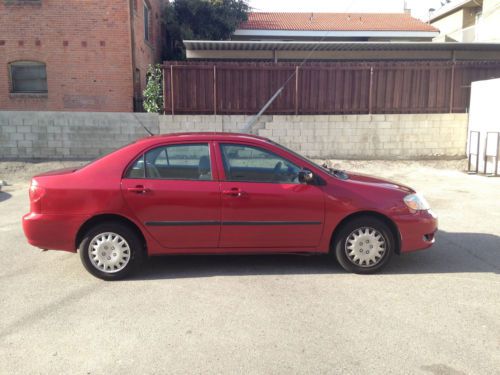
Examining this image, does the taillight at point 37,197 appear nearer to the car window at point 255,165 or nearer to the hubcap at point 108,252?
the hubcap at point 108,252

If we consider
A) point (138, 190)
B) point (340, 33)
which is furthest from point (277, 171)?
point (340, 33)

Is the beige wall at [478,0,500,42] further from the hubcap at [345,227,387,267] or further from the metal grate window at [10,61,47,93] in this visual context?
the hubcap at [345,227,387,267]

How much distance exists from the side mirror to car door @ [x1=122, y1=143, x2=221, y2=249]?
88cm

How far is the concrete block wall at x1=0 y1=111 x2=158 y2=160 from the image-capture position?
12.5 m

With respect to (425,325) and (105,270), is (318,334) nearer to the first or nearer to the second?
(425,325)

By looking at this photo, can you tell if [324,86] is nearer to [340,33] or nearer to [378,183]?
[378,183]

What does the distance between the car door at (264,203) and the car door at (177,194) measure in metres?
0.15

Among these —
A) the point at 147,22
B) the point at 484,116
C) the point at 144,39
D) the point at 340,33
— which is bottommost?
the point at 484,116

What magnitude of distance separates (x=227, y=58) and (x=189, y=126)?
5.45 meters

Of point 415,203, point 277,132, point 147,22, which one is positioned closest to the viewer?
point 415,203

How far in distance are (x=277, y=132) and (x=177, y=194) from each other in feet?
28.9

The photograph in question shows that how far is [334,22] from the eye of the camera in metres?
26.5

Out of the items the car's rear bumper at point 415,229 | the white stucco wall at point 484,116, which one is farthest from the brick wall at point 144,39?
the car's rear bumper at point 415,229

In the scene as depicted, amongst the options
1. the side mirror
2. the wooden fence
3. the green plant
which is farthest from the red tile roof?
the side mirror
